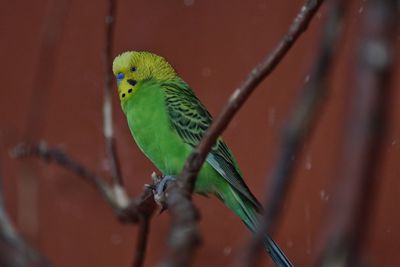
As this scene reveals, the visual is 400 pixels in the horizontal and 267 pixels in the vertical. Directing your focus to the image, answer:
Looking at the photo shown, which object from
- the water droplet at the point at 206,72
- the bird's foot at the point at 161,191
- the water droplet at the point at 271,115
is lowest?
the water droplet at the point at 271,115

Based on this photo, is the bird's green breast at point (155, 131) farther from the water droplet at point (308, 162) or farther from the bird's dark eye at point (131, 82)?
the water droplet at point (308, 162)

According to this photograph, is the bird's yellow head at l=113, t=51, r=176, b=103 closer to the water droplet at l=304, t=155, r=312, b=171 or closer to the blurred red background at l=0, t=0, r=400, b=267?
the blurred red background at l=0, t=0, r=400, b=267

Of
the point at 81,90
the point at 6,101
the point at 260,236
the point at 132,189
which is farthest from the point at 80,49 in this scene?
the point at 260,236

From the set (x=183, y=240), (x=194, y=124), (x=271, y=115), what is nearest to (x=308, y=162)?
(x=271, y=115)

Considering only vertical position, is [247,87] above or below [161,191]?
above

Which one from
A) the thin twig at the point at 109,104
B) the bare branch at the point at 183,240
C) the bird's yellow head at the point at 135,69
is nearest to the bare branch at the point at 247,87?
the bare branch at the point at 183,240

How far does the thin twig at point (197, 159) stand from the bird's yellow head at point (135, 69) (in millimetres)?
722

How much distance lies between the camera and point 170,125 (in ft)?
4.45

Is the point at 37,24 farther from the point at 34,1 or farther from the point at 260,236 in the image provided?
the point at 260,236

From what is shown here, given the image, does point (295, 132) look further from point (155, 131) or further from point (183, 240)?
point (155, 131)

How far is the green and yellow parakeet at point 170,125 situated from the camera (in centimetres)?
128

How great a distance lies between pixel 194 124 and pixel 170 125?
0.05 metres

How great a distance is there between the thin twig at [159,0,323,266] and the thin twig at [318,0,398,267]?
86mm

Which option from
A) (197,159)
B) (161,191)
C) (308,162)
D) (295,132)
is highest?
(295,132)
